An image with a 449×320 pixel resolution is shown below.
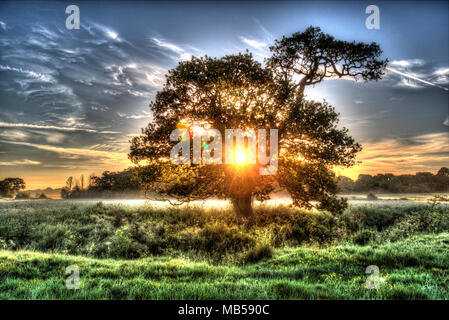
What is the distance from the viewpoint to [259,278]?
18.9 ft

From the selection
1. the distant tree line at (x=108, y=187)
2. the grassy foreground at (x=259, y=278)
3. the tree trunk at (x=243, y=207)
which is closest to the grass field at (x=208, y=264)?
the grassy foreground at (x=259, y=278)

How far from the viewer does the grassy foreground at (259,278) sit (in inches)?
174

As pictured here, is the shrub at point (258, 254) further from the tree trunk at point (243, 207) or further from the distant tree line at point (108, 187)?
the distant tree line at point (108, 187)

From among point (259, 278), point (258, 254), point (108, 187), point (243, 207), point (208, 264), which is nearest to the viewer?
point (259, 278)

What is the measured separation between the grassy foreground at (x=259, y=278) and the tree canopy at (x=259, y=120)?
4678 mm

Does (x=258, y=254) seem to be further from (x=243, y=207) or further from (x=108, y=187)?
(x=108, y=187)

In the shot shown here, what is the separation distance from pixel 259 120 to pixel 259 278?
693cm

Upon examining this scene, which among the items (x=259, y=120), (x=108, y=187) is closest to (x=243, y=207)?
(x=259, y=120)

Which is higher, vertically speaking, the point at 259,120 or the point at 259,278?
the point at 259,120

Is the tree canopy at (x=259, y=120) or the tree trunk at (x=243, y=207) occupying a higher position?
the tree canopy at (x=259, y=120)

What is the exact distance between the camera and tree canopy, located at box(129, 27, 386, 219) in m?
11.4

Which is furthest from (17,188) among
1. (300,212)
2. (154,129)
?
(300,212)
